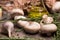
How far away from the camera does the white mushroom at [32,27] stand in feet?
5.24

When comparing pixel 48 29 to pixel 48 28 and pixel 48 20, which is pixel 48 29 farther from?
pixel 48 20

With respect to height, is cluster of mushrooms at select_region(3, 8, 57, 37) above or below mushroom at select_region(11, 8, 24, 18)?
below

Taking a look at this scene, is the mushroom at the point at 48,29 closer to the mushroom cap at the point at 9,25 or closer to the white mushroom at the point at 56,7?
the mushroom cap at the point at 9,25

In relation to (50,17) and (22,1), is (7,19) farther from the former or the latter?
(50,17)

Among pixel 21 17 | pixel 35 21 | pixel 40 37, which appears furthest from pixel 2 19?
pixel 40 37

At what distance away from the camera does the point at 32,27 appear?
160cm

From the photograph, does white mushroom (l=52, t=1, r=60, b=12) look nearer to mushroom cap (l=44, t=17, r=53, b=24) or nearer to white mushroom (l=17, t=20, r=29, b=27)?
mushroom cap (l=44, t=17, r=53, b=24)

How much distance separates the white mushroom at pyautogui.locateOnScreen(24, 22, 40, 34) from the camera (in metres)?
1.60

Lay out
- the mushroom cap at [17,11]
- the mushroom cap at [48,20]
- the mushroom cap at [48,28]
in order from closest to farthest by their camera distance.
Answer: the mushroom cap at [48,28], the mushroom cap at [48,20], the mushroom cap at [17,11]

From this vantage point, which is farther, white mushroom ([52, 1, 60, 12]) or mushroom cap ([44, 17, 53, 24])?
white mushroom ([52, 1, 60, 12])

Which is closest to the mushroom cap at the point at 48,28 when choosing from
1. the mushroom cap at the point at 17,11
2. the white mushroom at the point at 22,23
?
the white mushroom at the point at 22,23

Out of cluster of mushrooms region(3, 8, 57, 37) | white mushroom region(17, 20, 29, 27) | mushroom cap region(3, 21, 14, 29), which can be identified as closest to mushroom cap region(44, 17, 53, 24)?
cluster of mushrooms region(3, 8, 57, 37)

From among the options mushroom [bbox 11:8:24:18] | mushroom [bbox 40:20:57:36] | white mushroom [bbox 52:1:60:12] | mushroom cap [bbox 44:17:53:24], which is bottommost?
mushroom [bbox 40:20:57:36]

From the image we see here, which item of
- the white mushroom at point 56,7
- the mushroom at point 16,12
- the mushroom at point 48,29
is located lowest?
the mushroom at point 48,29
